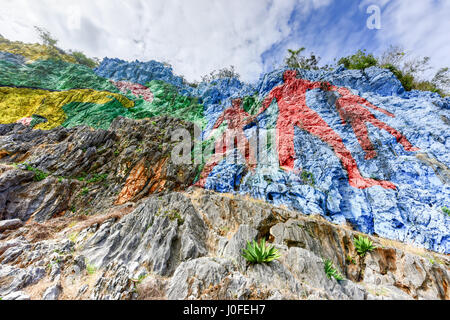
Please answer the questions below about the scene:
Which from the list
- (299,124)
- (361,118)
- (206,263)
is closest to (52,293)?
(206,263)

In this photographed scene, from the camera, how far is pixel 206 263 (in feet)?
20.2

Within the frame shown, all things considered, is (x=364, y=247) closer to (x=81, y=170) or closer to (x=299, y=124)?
(x=299, y=124)

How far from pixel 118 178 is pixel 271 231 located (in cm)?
1470

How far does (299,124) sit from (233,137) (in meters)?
8.32

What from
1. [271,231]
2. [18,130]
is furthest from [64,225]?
[18,130]

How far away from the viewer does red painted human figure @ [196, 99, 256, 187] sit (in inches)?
683

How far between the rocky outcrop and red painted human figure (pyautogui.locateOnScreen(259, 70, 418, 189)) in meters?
5.92

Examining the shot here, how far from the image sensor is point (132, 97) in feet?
96.3

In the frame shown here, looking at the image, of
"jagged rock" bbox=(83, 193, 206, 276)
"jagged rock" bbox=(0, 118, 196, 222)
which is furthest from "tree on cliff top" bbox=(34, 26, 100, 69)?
"jagged rock" bbox=(83, 193, 206, 276)

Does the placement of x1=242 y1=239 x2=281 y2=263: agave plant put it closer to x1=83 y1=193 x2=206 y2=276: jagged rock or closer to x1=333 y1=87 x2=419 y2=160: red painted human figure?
x1=83 y1=193 x2=206 y2=276: jagged rock

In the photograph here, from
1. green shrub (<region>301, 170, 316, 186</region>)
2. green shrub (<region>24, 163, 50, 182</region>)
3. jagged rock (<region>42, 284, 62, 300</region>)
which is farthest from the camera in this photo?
green shrub (<region>301, 170, 316, 186</region>)
